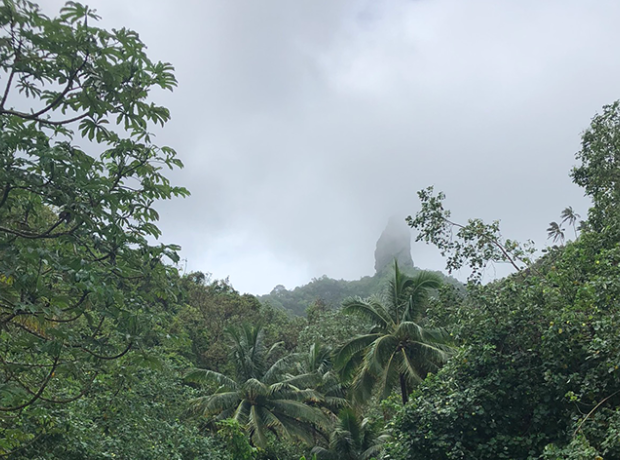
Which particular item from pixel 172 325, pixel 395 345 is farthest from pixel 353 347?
pixel 172 325

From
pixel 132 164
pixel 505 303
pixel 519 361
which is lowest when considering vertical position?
pixel 519 361

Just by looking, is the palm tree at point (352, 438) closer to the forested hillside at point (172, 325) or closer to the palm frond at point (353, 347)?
the forested hillside at point (172, 325)

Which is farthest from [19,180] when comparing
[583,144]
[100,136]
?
[583,144]

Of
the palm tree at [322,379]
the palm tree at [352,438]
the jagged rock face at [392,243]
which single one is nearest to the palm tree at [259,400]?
the palm tree at [322,379]

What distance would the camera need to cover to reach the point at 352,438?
50.0ft

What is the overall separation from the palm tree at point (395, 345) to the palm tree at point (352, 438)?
1.59 m

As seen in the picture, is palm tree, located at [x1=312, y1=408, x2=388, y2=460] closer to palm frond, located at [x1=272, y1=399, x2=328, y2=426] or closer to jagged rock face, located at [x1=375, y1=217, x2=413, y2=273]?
palm frond, located at [x1=272, y1=399, x2=328, y2=426]

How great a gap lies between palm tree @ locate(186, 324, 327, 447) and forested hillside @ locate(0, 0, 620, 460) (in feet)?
0.28

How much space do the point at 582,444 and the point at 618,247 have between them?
314cm

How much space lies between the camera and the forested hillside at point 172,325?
358 centimetres

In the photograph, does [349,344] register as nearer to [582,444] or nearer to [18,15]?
[582,444]

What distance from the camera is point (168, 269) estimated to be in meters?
4.18

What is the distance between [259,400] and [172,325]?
10.7 m

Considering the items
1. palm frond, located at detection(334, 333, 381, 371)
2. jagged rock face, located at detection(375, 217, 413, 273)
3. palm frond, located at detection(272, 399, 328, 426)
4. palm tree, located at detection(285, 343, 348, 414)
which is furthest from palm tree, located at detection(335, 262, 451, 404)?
jagged rock face, located at detection(375, 217, 413, 273)
